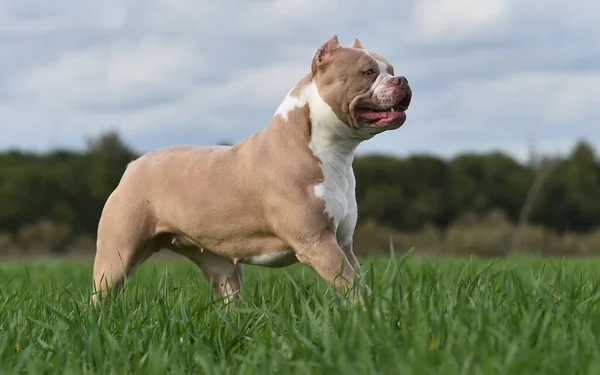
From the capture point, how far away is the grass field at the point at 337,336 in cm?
Answer: 251

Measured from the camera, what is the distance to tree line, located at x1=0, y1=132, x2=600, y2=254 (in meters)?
14.6

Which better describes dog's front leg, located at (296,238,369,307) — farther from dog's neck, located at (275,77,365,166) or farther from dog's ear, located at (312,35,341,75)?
dog's ear, located at (312,35,341,75)

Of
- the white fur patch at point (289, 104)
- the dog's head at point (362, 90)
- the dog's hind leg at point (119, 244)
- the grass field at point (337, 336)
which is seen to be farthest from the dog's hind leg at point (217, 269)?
the dog's head at point (362, 90)

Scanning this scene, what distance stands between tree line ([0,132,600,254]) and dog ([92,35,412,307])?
8.92m

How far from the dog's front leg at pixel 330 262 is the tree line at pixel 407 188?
9454 millimetres

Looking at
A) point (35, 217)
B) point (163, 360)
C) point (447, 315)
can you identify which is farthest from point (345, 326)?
point (35, 217)

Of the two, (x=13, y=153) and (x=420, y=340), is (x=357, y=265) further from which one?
(x=13, y=153)

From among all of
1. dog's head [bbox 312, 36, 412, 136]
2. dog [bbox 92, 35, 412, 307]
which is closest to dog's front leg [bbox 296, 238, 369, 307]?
dog [bbox 92, 35, 412, 307]

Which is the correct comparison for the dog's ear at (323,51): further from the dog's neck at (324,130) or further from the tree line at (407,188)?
the tree line at (407,188)

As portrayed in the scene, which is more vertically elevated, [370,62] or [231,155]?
[370,62]

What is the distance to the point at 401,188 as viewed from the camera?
15.7m

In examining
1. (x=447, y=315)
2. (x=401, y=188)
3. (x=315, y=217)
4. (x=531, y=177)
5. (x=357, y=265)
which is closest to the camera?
(x=447, y=315)

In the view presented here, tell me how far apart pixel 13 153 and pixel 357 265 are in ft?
45.7

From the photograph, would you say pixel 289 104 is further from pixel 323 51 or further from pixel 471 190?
pixel 471 190
